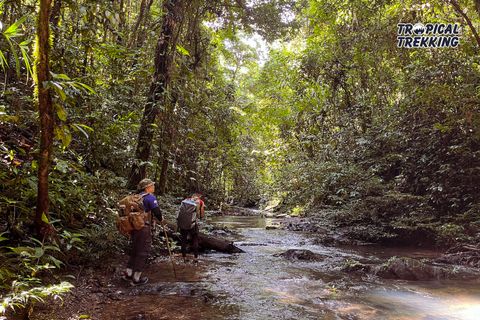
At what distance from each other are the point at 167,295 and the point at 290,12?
1104cm

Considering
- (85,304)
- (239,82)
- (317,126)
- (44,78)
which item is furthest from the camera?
(239,82)

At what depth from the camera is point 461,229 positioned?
10.4 metres

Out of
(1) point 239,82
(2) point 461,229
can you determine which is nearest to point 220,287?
(2) point 461,229

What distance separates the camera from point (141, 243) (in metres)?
6.49

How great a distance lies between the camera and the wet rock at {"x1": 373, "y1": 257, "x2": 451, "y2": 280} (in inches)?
312

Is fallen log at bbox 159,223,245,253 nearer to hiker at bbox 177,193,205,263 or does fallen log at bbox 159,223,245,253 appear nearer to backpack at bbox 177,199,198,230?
hiker at bbox 177,193,205,263

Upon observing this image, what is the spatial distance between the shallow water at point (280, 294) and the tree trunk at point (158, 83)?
2.65 m

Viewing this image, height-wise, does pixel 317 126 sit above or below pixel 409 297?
Answer: above

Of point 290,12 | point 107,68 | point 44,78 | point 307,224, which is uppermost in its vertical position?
point 290,12

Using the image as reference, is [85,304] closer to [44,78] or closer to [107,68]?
[44,78]

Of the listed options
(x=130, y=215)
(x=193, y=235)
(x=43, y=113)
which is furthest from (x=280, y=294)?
(x=43, y=113)

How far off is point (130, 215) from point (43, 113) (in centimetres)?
247

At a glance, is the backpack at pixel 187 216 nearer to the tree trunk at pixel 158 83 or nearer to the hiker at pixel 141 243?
the tree trunk at pixel 158 83

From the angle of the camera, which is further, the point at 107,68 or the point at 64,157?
the point at 107,68
